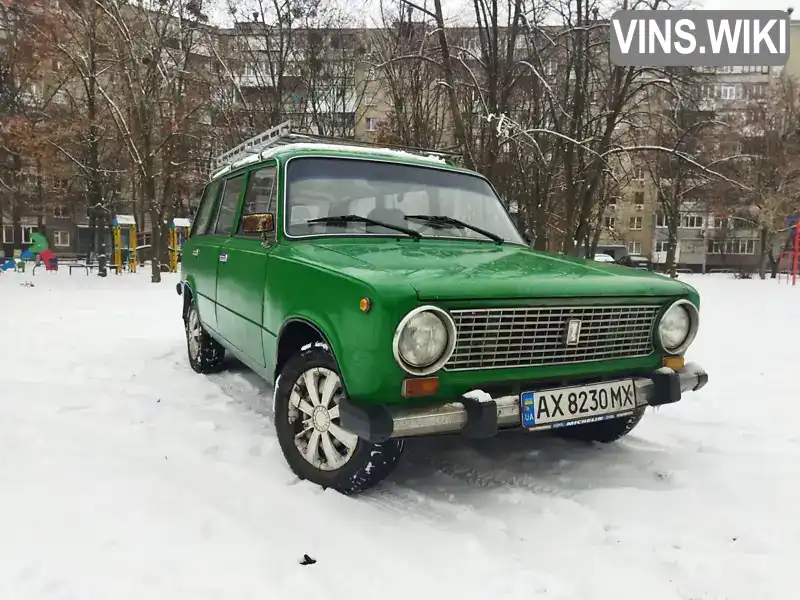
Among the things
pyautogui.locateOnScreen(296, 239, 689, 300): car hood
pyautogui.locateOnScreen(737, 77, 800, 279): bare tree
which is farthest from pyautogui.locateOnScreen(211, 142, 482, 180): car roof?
pyautogui.locateOnScreen(737, 77, 800, 279): bare tree

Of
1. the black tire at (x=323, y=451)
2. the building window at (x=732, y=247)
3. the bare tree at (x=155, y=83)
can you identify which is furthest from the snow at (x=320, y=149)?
the building window at (x=732, y=247)

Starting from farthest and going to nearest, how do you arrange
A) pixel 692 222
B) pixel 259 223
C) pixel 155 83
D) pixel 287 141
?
pixel 692 222 → pixel 155 83 → pixel 287 141 → pixel 259 223

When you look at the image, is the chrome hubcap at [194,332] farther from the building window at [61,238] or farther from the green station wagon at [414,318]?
Result: the building window at [61,238]

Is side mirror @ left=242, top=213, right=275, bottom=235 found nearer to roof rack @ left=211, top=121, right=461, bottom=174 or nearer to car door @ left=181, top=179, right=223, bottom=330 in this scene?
roof rack @ left=211, top=121, right=461, bottom=174

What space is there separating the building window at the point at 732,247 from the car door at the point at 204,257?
166ft

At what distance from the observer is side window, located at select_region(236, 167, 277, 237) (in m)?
4.13

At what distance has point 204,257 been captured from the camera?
18.3ft

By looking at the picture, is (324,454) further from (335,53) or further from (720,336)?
(335,53)

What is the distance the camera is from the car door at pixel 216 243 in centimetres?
501

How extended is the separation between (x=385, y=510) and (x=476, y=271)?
1.31m

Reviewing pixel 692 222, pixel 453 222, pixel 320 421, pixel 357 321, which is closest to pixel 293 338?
pixel 320 421

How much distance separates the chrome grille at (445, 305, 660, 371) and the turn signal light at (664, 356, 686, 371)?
0.15m

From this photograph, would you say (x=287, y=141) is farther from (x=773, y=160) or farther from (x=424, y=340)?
(x=773, y=160)

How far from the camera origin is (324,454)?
3309 mm
